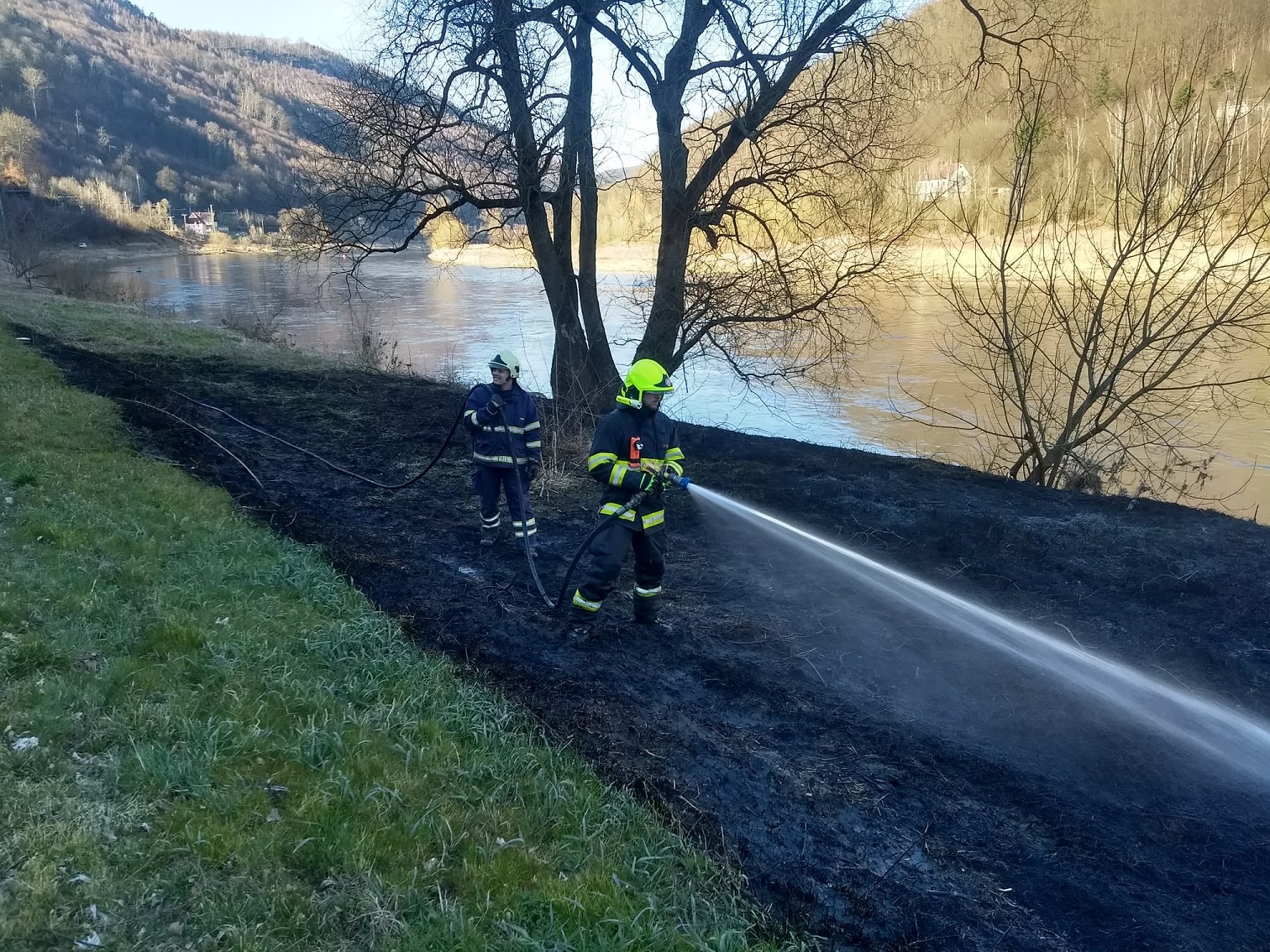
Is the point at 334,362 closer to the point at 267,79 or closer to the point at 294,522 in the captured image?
the point at 294,522

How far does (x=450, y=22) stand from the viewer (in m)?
10.2

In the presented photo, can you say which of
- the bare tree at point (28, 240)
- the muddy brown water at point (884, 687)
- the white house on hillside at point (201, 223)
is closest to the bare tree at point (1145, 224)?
the muddy brown water at point (884, 687)

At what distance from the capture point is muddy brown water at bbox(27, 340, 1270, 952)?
3.34 meters

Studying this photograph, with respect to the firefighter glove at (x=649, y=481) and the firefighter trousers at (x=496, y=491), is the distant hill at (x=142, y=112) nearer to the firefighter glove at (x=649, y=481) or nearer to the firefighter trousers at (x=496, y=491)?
the firefighter trousers at (x=496, y=491)

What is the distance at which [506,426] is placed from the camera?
6602mm

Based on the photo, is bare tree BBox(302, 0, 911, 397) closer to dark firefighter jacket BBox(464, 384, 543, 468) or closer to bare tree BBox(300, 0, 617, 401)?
bare tree BBox(300, 0, 617, 401)

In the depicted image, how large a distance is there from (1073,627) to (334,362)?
47.7 feet

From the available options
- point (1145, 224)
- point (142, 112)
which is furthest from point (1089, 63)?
point (142, 112)

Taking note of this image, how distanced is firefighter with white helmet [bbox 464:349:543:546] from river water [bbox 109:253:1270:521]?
17.3 feet

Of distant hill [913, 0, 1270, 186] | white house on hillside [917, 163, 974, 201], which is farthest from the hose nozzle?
Answer: distant hill [913, 0, 1270, 186]

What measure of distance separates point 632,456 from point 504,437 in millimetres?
1996

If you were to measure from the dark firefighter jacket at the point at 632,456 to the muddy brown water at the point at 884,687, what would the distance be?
0.90 meters

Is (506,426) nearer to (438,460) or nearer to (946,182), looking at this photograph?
(438,460)

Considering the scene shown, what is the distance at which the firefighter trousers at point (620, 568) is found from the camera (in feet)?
17.6
